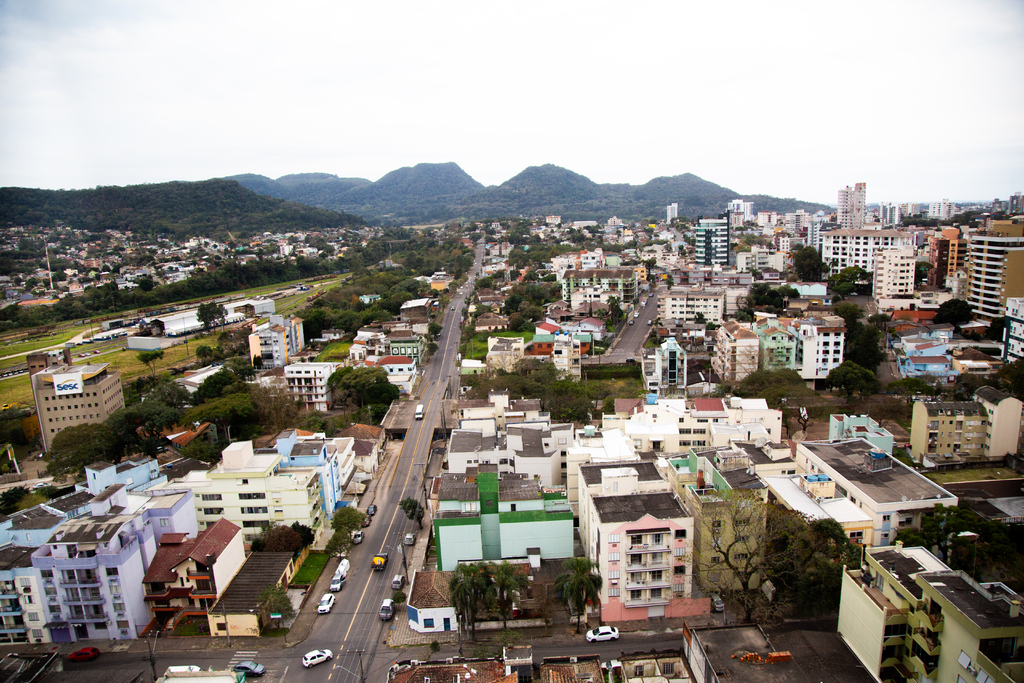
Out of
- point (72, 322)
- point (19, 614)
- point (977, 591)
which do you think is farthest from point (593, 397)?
point (72, 322)

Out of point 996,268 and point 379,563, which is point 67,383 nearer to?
point 379,563

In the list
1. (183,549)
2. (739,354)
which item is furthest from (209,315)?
(739,354)

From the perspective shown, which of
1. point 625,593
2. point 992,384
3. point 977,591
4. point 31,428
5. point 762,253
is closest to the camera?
point 977,591

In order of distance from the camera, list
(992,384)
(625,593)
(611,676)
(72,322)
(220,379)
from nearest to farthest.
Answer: (611,676) → (625,593) → (992,384) → (220,379) → (72,322)

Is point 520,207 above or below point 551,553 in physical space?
above

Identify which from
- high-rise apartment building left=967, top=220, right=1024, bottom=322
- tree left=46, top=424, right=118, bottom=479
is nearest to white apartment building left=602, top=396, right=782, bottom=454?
tree left=46, top=424, right=118, bottom=479

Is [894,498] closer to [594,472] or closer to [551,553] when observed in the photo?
[594,472]
